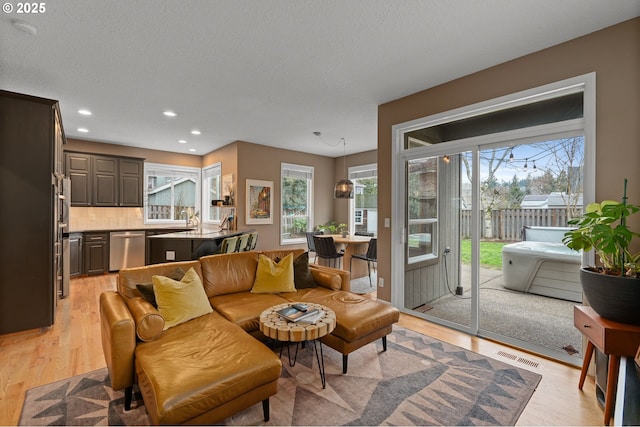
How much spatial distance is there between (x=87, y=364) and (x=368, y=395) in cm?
243

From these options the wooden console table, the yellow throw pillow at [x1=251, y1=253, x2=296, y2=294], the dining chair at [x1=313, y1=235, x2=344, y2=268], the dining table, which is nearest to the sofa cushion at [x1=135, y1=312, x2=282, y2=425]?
the yellow throw pillow at [x1=251, y1=253, x2=296, y2=294]

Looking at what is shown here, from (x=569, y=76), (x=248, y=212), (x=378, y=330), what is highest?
(x=569, y=76)

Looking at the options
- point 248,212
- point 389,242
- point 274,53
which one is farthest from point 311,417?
point 248,212

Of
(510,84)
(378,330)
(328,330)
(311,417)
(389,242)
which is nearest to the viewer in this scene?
(311,417)

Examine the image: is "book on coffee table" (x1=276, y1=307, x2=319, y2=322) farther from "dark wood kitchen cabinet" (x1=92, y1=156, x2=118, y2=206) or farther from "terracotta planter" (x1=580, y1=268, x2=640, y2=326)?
"dark wood kitchen cabinet" (x1=92, y1=156, x2=118, y2=206)

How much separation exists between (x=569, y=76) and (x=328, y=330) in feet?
9.74

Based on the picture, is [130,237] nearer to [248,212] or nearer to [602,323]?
[248,212]

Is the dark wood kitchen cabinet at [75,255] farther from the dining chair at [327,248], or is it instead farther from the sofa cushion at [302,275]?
the sofa cushion at [302,275]

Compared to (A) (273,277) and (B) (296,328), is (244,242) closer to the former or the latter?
(A) (273,277)

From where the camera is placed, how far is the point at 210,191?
7.53 metres

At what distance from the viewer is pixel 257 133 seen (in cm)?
560

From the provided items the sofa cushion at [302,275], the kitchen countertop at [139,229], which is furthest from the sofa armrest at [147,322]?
Result: the kitchen countertop at [139,229]

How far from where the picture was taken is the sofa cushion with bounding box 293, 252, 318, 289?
332 centimetres

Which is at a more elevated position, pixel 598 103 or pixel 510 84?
pixel 510 84
